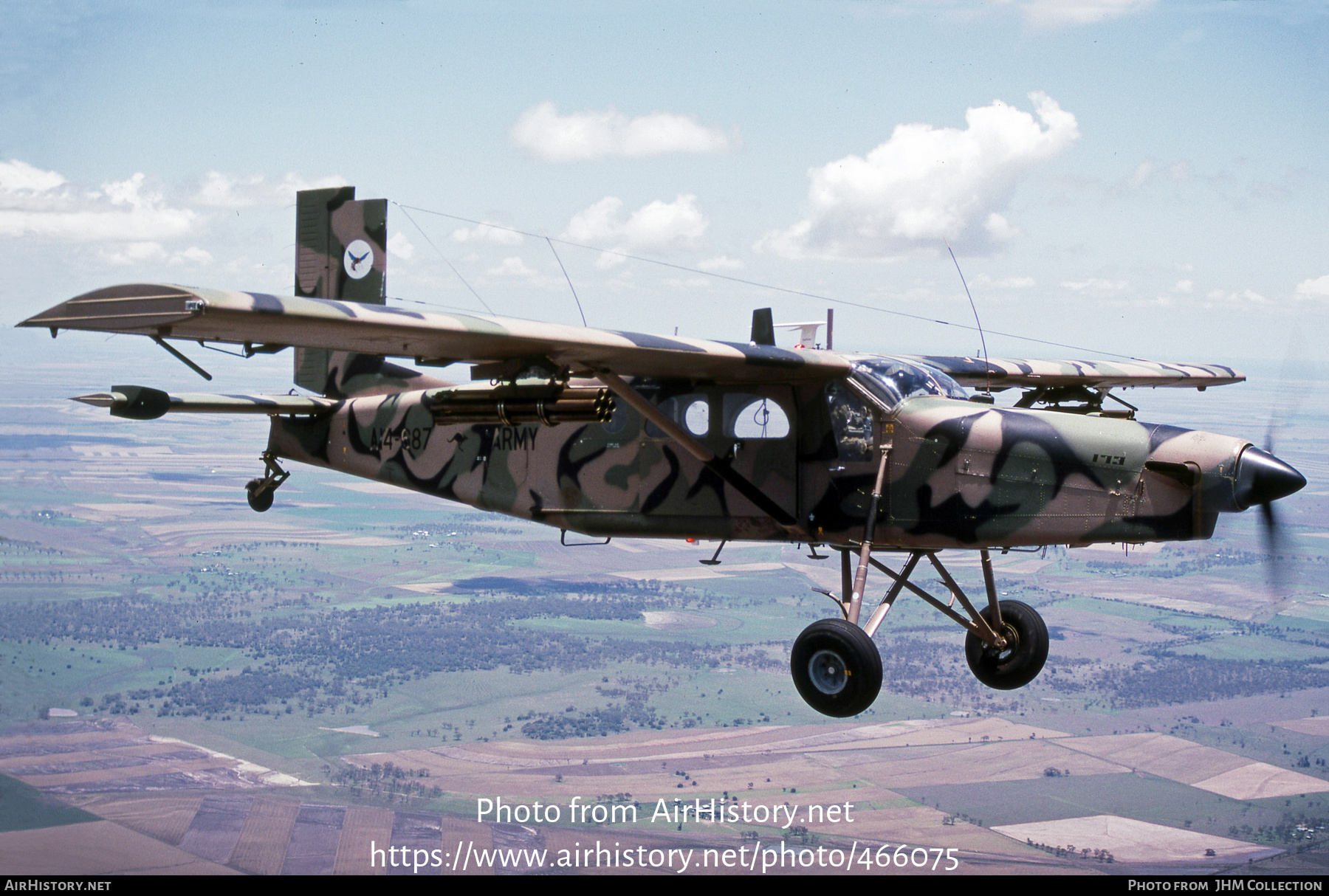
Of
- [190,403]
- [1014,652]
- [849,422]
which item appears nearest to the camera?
[849,422]

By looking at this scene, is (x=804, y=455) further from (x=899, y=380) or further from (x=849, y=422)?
(x=899, y=380)

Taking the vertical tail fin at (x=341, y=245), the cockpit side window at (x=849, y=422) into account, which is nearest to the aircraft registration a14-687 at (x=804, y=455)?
the cockpit side window at (x=849, y=422)

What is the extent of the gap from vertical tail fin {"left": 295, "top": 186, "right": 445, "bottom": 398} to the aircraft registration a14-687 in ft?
10.6

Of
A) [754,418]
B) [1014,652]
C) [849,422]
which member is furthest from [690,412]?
[1014,652]

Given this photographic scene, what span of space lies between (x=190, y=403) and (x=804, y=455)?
29.8 ft

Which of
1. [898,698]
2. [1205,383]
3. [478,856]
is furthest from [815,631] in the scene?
[898,698]

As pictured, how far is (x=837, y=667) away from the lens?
13.6 meters

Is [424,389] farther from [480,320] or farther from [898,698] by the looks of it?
[898,698]

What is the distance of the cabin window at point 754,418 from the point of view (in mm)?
14906

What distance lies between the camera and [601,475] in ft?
53.0

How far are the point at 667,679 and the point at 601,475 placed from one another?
6399 inches

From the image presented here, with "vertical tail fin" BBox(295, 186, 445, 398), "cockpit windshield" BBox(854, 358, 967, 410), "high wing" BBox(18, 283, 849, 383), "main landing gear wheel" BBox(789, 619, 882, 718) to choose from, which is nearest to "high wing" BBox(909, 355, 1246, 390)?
"cockpit windshield" BBox(854, 358, 967, 410)

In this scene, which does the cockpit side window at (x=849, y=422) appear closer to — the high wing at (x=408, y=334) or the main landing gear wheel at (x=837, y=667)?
Result: the high wing at (x=408, y=334)

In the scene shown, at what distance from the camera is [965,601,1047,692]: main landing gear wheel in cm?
1600
